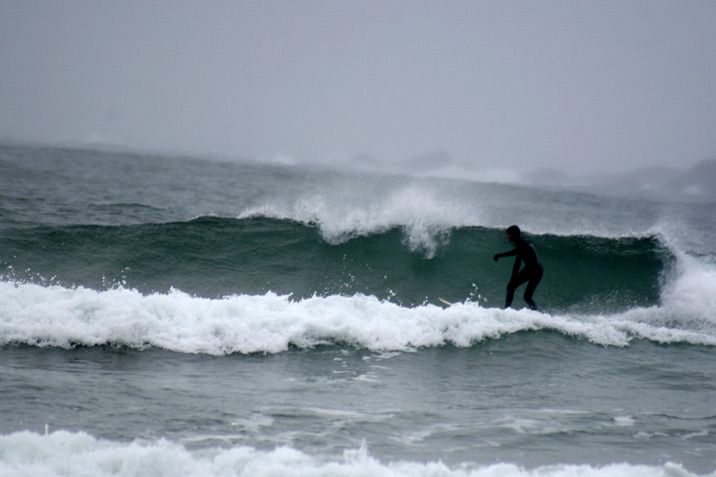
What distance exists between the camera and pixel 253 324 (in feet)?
26.0

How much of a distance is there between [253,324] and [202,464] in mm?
4003

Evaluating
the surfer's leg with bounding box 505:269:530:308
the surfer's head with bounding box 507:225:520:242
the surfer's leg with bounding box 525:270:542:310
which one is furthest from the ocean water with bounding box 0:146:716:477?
the surfer's head with bounding box 507:225:520:242

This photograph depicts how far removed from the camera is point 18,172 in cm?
2330

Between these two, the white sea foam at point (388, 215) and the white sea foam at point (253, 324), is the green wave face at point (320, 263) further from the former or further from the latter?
the white sea foam at point (253, 324)

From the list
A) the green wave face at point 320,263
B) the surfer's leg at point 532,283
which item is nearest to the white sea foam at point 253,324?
the surfer's leg at point 532,283

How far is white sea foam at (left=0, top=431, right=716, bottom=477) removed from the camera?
3.79m

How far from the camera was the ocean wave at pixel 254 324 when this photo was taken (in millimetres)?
7387

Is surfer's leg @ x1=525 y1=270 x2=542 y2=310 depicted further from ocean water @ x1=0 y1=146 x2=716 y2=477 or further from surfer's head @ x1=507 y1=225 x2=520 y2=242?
surfer's head @ x1=507 y1=225 x2=520 y2=242

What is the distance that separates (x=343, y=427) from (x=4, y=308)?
537cm

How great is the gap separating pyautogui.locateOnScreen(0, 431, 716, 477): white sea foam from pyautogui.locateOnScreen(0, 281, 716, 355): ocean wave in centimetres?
321

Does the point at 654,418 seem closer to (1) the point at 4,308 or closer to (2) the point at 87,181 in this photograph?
(1) the point at 4,308

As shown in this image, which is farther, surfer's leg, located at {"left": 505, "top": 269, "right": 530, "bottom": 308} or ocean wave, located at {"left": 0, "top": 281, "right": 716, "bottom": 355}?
surfer's leg, located at {"left": 505, "top": 269, "right": 530, "bottom": 308}

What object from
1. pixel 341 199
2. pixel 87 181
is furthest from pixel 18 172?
pixel 341 199

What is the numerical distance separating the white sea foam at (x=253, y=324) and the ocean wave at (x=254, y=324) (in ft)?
0.04
